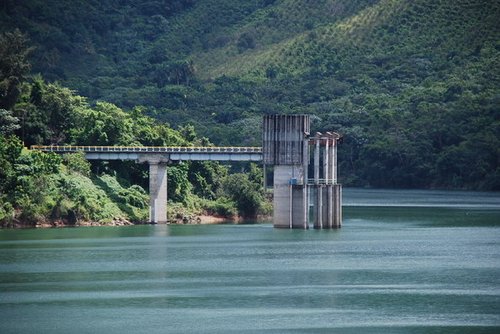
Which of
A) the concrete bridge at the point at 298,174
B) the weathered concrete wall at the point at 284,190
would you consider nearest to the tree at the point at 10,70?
the concrete bridge at the point at 298,174

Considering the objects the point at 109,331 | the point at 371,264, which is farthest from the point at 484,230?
the point at 109,331

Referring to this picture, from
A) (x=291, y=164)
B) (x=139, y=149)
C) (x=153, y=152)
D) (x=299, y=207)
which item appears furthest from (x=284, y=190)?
(x=139, y=149)

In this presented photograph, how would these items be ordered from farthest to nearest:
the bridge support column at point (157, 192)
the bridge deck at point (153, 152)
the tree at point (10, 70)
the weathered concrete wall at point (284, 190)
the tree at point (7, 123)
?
the tree at point (10, 70), the tree at point (7, 123), the bridge support column at point (157, 192), the bridge deck at point (153, 152), the weathered concrete wall at point (284, 190)

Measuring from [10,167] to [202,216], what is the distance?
79.4 feet

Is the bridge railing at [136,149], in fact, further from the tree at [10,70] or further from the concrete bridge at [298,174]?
the concrete bridge at [298,174]

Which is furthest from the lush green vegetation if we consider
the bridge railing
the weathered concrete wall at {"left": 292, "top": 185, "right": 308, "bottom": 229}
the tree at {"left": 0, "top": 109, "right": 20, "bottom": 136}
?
the weathered concrete wall at {"left": 292, "top": 185, "right": 308, "bottom": 229}

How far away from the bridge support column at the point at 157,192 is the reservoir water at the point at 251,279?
2.51 metres

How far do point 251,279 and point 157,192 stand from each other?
1870 inches

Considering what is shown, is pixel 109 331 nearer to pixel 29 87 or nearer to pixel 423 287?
pixel 423 287

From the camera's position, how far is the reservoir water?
7500 cm

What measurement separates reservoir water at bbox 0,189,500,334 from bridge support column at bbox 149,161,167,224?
251cm

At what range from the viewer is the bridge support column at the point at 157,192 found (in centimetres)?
13950

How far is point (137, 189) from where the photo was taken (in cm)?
14525

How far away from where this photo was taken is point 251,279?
92812 mm
